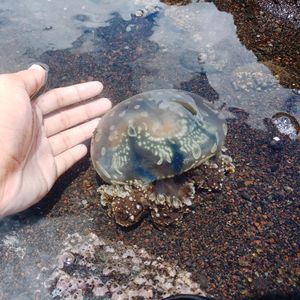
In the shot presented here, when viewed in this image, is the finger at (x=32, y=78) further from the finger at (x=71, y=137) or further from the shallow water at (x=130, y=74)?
the shallow water at (x=130, y=74)

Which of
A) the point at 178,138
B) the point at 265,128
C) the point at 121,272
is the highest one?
the point at 178,138

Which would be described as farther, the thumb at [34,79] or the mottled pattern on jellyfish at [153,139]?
the thumb at [34,79]

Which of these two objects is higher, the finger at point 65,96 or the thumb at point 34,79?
the thumb at point 34,79

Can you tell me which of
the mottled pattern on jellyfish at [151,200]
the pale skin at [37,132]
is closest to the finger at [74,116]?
the pale skin at [37,132]

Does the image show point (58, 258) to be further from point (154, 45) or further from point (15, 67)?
point (154, 45)

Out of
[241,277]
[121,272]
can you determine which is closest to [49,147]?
[121,272]

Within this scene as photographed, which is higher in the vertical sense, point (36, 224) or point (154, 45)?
point (154, 45)

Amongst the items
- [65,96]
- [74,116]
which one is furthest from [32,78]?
[74,116]

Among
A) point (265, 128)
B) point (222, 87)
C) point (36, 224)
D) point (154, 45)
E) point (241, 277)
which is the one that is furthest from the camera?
point (154, 45)
